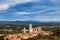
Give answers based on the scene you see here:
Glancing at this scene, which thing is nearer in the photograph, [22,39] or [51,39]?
[51,39]

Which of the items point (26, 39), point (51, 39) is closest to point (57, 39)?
point (51, 39)

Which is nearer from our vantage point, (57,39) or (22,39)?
(57,39)

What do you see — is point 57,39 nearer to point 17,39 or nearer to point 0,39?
point 17,39

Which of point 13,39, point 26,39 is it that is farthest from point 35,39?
point 13,39

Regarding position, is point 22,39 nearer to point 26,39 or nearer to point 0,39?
point 26,39

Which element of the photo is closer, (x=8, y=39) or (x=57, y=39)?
(x=57, y=39)

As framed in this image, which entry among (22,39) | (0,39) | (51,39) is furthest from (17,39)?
(51,39)

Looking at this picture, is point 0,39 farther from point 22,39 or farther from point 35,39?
point 35,39
